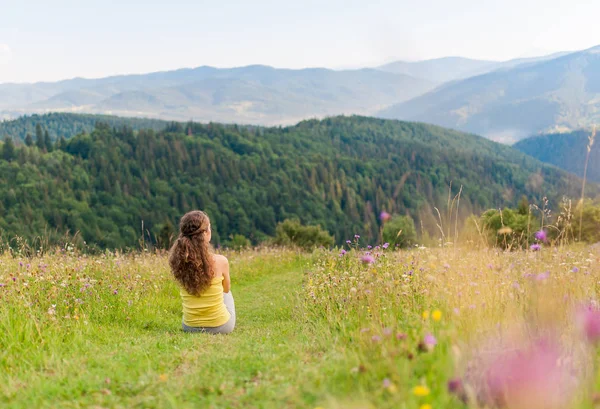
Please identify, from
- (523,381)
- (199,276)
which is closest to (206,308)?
(199,276)

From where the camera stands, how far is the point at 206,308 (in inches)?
280

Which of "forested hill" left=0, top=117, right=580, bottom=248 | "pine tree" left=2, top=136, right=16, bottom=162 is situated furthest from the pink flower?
"pine tree" left=2, top=136, right=16, bottom=162

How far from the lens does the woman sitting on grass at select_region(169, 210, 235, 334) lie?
6.82m

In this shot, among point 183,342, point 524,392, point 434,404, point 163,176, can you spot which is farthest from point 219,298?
point 163,176

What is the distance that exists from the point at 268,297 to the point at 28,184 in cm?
11105

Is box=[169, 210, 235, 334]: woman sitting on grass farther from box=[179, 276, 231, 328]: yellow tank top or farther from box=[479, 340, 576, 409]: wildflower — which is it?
box=[479, 340, 576, 409]: wildflower

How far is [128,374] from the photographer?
4090mm

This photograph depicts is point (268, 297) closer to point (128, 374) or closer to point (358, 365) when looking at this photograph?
point (128, 374)

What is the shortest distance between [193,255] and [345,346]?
127 inches

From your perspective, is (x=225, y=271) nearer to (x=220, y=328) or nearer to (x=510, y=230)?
(x=220, y=328)

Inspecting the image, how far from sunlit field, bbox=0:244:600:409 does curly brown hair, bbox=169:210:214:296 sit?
82 cm

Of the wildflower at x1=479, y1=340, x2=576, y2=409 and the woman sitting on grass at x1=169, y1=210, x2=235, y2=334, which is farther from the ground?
the wildflower at x1=479, y1=340, x2=576, y2=409

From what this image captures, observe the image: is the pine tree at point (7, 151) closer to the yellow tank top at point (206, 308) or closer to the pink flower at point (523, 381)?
the yellow tank top at point (206, 308)

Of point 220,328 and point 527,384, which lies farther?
point 220,328
